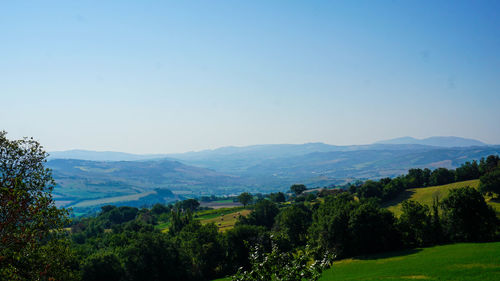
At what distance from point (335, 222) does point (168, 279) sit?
31737 millimetres

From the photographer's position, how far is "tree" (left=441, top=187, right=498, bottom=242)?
152 feet

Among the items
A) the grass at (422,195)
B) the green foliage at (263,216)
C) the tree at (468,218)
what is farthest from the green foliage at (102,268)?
the grass at (422,195)

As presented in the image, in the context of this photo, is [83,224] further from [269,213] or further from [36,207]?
[36,207]

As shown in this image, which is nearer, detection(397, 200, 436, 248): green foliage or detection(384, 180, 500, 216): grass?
detection(397, 200, 436, 248): green foliage

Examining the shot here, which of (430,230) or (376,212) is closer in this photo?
(430,230)

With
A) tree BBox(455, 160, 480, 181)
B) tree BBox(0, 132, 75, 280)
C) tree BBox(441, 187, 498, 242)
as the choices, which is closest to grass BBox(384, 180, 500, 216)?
tree BBox(455, 160, 480, 181)

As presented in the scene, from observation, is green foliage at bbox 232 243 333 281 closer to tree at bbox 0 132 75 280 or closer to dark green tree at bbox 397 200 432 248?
tree at bbox 0 132 75 280

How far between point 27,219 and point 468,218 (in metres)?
58.1

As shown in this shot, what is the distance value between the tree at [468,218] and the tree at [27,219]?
5459 centimetres

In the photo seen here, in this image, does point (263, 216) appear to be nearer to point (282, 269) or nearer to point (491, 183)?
point (491, 183)

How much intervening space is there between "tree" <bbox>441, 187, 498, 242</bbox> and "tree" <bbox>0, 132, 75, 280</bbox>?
54586 mm

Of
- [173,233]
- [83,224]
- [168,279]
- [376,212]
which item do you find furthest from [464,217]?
[83,224]

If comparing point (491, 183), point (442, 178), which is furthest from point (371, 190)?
point (491, 183)

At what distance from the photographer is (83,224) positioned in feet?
400
